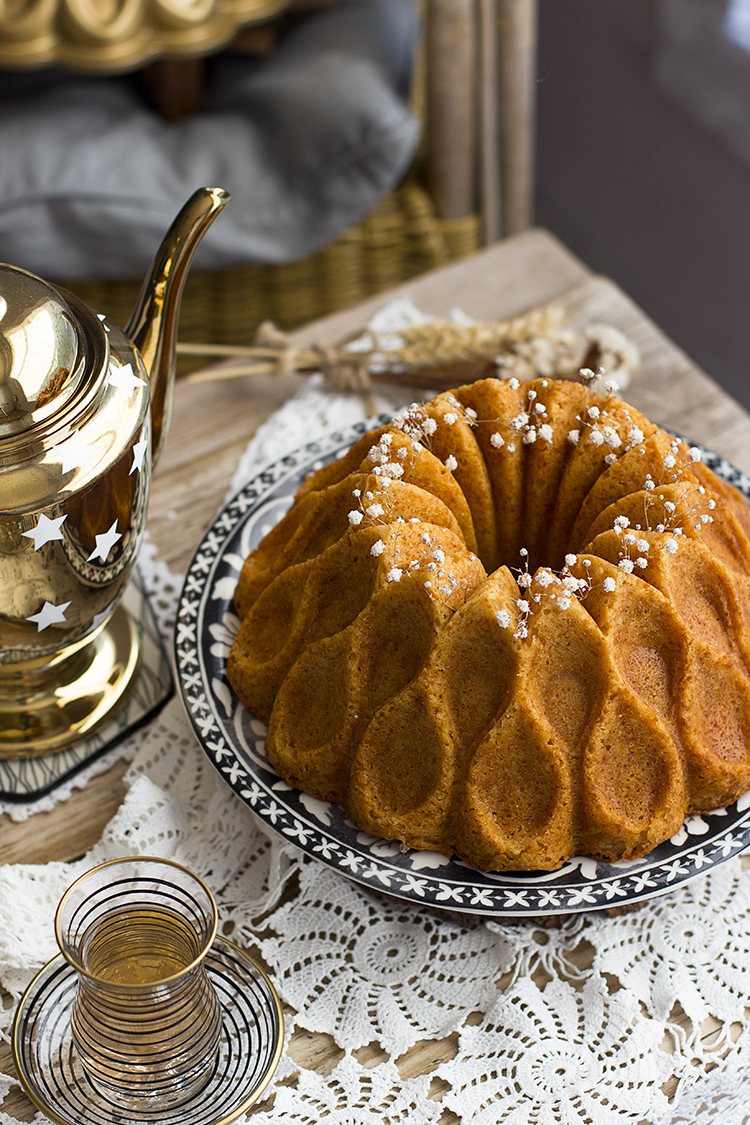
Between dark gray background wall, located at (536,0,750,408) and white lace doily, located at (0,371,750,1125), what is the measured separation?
1692 millimetres

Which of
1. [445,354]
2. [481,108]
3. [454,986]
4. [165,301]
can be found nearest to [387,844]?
[454,986]

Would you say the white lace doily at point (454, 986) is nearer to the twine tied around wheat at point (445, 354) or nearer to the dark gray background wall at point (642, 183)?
the twine tied around wheat at point (445, 354)

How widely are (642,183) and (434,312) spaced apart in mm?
1335

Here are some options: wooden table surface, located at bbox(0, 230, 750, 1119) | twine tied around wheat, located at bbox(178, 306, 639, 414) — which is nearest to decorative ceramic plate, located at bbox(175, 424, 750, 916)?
wooden table surface, located at bbox(0, 230, 750, 1119)

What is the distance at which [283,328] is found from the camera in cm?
186

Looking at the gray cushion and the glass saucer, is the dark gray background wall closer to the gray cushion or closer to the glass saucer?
the gray cushion

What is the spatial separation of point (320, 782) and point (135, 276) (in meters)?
1.23

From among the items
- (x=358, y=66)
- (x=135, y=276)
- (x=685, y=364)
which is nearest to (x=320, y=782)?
(x=685, y=364)

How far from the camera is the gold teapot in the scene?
668 mm

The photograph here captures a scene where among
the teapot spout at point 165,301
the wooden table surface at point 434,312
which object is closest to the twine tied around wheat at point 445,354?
the wooden table surface at point 434,312

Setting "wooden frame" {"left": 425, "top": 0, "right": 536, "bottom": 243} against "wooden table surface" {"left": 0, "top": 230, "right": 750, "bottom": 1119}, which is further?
"wooden frame" {"left": 425, "top": 0, "right": 536, "bottom": 243}

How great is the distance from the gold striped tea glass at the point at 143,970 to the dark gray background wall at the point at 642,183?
6.10 ft

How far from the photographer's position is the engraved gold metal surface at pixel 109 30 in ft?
5.19

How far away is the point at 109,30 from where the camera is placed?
159 centimetres
